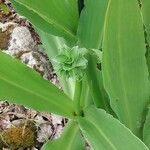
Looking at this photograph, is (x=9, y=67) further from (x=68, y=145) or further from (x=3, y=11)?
(x=3, y=11)

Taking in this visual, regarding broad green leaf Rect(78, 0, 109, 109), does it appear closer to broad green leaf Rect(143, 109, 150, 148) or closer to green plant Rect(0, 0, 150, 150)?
green plant Rect(0, 0, 150, 150)

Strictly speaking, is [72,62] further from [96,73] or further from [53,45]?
[53,45]

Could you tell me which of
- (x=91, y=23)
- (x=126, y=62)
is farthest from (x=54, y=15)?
(x=126, y=62)

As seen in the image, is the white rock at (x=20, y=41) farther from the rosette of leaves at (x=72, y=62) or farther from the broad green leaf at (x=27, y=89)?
the rosette of leaves at (x=72, y=62)

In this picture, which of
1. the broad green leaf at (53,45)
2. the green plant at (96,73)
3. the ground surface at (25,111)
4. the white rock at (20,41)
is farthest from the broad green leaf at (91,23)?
the white rock at (20,41)

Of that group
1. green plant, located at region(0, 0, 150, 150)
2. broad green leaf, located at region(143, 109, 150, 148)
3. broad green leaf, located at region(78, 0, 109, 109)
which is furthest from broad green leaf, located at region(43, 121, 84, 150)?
broad green leaf, located at region(143, 109, 150, 148)

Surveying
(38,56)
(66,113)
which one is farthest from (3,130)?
(66,113)
